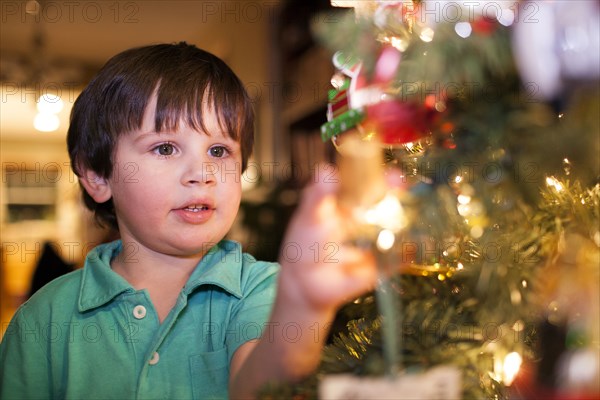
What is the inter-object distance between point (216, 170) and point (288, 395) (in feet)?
1.40

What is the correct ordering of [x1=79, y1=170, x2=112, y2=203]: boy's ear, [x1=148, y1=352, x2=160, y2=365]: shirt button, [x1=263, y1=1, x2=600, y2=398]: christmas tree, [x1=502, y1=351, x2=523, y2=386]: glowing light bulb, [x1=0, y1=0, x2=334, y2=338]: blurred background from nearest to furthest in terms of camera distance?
[x1=263, y1=1, x2=600, y2=398]: christmas tree, [x1=502, y1=351, x2=523, y2=386]: glowing light bulb, [x1=148, y1=352, x2=160, y2=365]: shirt button, [x1=79, y1=170, x2=112, y2=203]: boy's ear, [x1=0, y1=0, x2=334, y2=338]: blurred background

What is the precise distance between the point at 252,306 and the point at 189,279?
107mm

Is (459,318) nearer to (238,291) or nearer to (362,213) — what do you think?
(362,213)

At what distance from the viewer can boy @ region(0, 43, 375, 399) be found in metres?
0.79

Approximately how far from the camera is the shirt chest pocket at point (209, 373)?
80cm

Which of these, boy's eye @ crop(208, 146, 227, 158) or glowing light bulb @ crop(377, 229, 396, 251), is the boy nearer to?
boy's eye @ crop(208, 146, 227, 158)

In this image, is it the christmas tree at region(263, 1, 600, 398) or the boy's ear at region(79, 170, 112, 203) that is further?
the boy's ear at region(79, 170, 112, 203)

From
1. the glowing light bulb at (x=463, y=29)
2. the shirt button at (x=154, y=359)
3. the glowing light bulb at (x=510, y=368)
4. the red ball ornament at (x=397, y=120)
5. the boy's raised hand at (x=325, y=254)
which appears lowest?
the shirt button at (x=154, y=359)

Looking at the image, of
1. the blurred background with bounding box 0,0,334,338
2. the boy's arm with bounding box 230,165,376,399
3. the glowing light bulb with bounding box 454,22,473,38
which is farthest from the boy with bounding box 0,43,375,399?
the blurred background with bounding box 0,0,334,338

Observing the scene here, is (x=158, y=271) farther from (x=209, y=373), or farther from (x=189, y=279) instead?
(x=209, y=373)

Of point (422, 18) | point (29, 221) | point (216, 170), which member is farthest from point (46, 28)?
point (29, 221)

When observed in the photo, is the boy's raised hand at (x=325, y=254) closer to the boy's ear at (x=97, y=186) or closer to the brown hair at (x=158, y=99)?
the brown hair at (x=158, y=99)

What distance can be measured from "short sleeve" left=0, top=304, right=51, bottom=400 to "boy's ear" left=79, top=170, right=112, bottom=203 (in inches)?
8.6

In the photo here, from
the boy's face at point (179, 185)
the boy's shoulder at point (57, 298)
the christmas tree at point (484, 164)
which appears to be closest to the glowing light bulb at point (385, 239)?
the christmas tree at point (484, 164)
